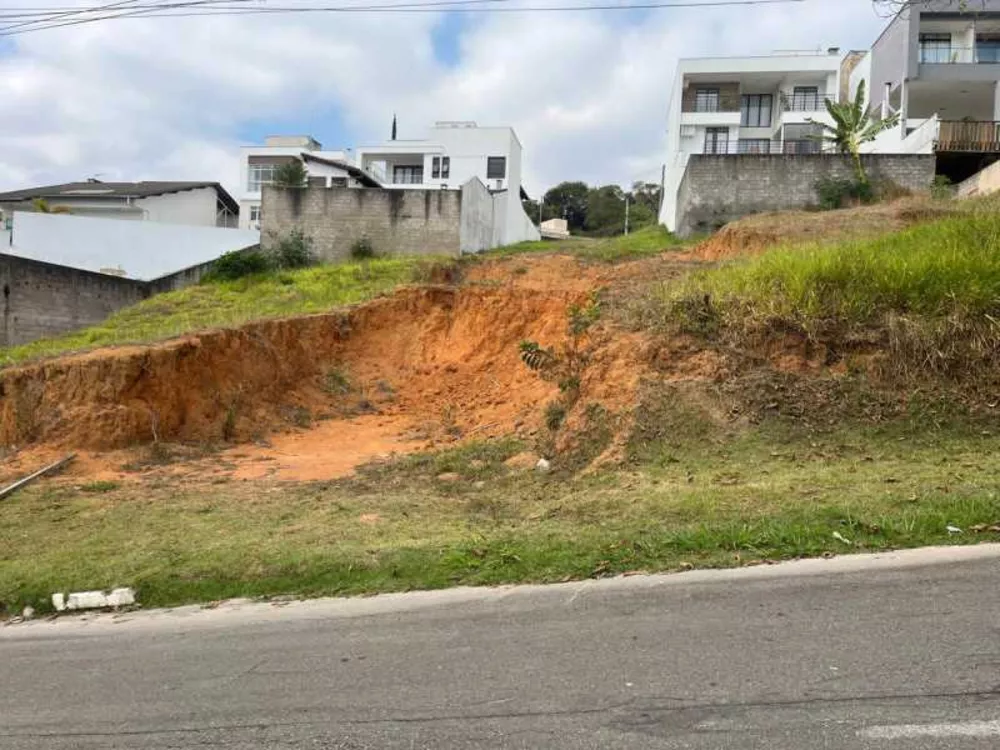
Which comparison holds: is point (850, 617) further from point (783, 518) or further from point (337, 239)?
point (337, 239)

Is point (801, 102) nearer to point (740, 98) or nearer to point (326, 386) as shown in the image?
point (740, 98)

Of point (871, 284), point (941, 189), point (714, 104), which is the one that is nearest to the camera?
point (871, 284)

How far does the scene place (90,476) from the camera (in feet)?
35.5

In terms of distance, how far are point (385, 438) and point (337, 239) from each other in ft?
39.6

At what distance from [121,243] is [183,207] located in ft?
36.1

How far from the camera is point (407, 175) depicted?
49.2 m

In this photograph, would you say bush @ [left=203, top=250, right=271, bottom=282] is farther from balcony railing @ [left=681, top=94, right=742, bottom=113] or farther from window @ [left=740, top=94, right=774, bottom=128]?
window @ [left=740, top=94, right=774, bottom=128]

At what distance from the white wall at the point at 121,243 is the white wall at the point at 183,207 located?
8048 millimetres

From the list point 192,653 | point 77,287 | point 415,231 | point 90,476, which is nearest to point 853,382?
point 192,653

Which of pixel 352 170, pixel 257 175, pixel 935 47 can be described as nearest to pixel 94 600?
pixel 935 47

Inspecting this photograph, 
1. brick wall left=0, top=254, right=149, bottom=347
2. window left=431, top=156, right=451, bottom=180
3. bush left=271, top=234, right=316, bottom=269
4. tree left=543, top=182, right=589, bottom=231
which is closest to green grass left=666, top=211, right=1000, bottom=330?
bush left=271, top=234, right=316, bottom=269

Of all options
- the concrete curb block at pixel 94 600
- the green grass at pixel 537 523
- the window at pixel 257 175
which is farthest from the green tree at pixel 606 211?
the concrete curb block at pixel 94 600

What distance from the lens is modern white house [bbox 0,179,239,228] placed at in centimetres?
3773

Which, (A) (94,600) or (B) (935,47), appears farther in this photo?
(B) (935,47)
